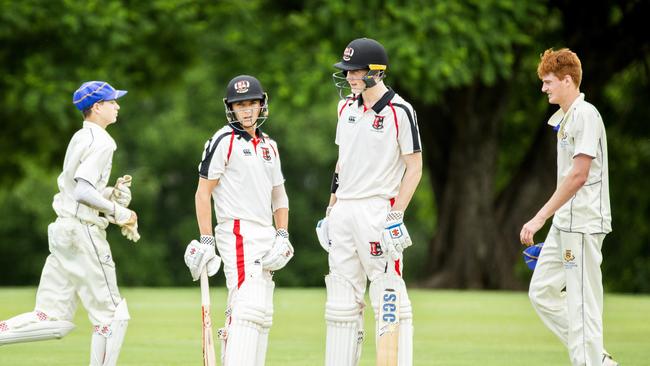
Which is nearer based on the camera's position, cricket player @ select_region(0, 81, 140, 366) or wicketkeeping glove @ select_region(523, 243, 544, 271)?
cricket player @ select_region(0, 81, 140, 366)

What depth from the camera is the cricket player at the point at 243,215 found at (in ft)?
24.1

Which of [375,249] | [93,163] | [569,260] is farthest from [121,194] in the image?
[569,260]

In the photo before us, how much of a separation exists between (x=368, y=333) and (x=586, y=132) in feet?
17.0

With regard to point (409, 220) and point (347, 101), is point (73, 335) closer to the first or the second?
point (347, 101)

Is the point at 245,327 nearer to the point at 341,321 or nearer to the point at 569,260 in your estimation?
the point at 341,321

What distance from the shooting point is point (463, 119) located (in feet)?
75.6

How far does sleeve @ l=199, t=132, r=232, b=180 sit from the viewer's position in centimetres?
747

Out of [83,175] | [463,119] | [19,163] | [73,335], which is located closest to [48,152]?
[19,163]

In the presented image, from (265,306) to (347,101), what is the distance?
1321 mm

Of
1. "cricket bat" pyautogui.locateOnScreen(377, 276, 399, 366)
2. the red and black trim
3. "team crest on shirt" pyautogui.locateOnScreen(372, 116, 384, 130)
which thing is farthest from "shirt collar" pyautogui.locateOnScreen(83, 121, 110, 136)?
"cricket bat" pyautogui.locateOnScreen(377, 276, 399, 366)

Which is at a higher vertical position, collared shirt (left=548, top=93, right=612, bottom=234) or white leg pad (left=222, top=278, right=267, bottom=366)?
collared shirt (left=548, top=93, right=612, bottom=234)

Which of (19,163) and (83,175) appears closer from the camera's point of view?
(83,175)

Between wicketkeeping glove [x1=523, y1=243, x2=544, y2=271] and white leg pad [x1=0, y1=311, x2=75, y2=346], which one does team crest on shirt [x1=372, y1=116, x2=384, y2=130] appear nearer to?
A: wicketkeeping glove [x1=523, y1=243, x2=544, y2=271]

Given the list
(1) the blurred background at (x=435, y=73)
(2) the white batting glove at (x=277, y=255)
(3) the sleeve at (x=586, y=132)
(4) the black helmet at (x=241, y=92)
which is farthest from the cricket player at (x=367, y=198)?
(1) the blurred background at (x=435, y=73)
